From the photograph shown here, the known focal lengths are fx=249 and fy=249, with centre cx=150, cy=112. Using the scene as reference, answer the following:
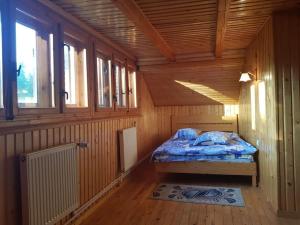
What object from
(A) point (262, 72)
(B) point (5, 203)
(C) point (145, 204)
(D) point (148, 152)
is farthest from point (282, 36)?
(D) point (148, 152)

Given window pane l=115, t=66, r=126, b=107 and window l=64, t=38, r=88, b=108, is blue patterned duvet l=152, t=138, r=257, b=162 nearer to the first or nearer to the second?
window pane l=115, t=66, r=126, b=107

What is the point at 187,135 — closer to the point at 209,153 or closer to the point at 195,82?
the point at 195,82

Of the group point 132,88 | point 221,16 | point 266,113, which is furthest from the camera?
point 132,88

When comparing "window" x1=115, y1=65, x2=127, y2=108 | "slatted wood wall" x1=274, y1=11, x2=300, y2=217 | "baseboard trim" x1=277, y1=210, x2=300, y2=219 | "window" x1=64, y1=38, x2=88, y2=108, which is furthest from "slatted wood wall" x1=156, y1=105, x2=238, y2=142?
"window" x1=64, y1=38, x2=88, y2=108

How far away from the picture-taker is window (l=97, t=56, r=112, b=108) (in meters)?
3.52

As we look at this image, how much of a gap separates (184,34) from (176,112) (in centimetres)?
309

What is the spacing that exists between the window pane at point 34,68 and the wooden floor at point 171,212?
1417mm

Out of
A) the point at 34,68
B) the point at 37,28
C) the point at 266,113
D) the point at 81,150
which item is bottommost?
the point at 81,150

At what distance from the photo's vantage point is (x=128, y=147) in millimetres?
4176

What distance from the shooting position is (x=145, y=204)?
3.14 m

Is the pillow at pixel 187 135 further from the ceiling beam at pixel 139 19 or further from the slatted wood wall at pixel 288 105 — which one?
the slatted wood wall at pixel 288 105

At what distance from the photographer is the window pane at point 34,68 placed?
6.79 ft

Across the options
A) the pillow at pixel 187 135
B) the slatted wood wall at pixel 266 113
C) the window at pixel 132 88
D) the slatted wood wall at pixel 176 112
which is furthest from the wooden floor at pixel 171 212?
the slatted wood wall at pixel 176 112

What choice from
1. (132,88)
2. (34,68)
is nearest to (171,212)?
(34,68)
